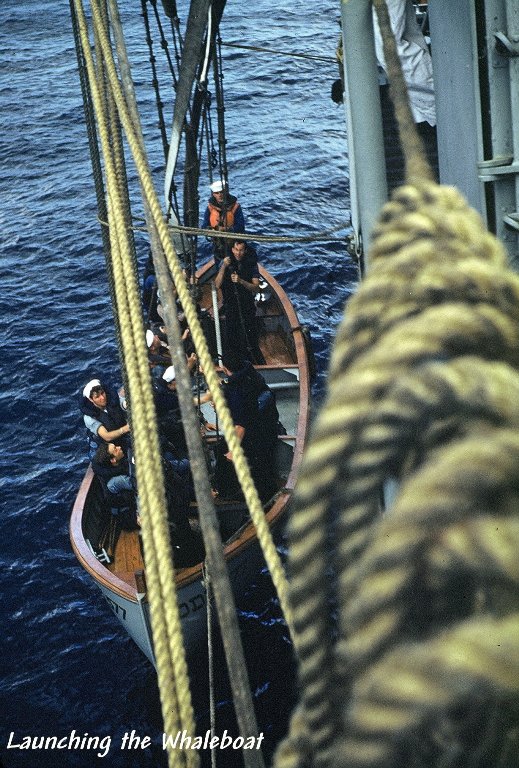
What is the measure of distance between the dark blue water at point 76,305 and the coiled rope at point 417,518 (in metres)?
8.54

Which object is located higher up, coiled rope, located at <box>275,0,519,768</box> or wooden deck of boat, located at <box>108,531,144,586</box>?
coiled rope, located at <box>275,0,519,768</box>

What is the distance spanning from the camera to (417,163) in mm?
1732

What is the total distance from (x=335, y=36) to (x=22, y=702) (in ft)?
102

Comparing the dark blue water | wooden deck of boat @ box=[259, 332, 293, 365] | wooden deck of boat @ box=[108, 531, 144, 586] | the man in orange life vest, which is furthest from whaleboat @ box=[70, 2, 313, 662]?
the man in orange life vest

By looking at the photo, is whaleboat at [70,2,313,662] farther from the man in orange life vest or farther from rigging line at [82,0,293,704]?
rigging line at [82,0,293,704]

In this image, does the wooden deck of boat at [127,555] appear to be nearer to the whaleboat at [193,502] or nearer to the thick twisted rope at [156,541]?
the whaleboat at [193,502]

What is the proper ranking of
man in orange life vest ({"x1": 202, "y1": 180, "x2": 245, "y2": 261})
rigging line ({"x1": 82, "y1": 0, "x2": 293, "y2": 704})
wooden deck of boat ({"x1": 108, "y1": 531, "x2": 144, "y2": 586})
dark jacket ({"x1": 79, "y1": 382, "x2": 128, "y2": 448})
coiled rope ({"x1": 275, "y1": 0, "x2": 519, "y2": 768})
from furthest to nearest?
1. man in orange life vest ({"x1": 202, "y1": 180, "x2": 245, "y2": 261})
2. dark jacket ({"x1": 79, "y1": 382, "x2": 128, "y2": 448})
3. wooden deck of boat ({"x1": 108, "y1": 531, "x2": 144, "y2": 586})
4. rigging line ({"x1": 82, "y1": 0, "x2": 293, "y2": 704})
5. coiled rope ({"x1": 275, "y1": 0, "x2": 519, "y2": 768})

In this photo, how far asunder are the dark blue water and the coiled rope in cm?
854

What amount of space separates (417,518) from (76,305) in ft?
57.4

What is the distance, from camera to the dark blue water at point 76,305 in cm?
931

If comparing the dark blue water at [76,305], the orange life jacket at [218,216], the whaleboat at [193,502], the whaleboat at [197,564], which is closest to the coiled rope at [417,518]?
the whaleboat at [193,502]

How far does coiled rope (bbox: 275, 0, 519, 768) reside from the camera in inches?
32.7

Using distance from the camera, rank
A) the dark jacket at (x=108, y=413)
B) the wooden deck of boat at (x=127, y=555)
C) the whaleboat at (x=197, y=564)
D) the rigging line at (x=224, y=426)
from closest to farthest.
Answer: the rigging line at (x=224, y=426)
the whaleboat at (x=197, y=564)
the wooden deck of boat at (x=127, y=555)
the dark jacket at (x=108, y=413)

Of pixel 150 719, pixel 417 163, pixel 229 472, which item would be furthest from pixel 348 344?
pixel 150 719
